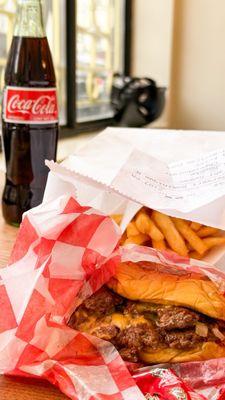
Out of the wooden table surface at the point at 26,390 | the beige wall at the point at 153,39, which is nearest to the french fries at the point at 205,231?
the wooden table surface at the point at 26,390

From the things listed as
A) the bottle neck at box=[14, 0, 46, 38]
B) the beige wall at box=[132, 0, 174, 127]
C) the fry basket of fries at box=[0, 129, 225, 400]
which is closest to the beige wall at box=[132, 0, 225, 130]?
the beige wall at box=[132, 0, 174, 127]

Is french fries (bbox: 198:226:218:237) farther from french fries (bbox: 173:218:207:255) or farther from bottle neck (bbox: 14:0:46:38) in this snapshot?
bottle neck (bbox: 14:0:46:38)

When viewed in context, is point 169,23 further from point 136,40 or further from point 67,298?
point 67,298

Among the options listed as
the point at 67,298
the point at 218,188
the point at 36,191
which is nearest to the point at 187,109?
the point at 36,191

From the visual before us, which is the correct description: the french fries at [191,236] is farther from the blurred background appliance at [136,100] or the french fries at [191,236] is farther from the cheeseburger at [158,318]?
the blurred background appliance at [136,100]

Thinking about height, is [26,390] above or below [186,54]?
below

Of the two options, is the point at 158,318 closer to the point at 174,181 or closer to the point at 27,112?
the point at 174,181

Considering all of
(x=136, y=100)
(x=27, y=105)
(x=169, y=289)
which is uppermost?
(x=27, y=105)

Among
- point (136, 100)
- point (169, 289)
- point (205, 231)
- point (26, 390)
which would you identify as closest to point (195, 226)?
point (205, 231)
